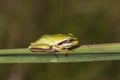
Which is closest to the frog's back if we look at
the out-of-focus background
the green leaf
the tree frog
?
the tree frog

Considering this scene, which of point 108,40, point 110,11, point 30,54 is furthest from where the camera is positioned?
point 110,11

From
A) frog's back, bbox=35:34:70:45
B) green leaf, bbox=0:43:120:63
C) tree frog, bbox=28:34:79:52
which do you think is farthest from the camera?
frog's back, bbox=35:34:70:45

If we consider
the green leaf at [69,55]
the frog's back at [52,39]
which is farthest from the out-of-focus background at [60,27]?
the green leaf at [69,55]

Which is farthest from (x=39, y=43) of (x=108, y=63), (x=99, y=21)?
(x=99, y=21)

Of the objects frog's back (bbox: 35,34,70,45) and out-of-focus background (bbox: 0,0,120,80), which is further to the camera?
out-of-focus background (bbox: 0,0,120,80)

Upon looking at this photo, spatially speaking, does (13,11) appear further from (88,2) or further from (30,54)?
(30,54)

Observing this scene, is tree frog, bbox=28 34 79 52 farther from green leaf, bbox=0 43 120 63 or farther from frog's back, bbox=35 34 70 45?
green leaf, bbox=0 43 120 63

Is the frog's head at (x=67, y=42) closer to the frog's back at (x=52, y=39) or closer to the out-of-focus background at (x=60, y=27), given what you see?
the frog's back at (x=52, y=39)
